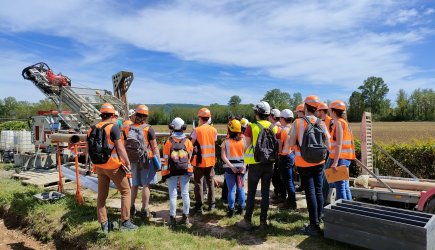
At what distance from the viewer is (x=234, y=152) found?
5910mm

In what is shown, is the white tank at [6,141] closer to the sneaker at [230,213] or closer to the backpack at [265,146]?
the sneaker at [230,213]

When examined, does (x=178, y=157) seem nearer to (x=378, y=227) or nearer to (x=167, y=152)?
(x=167, y=152)

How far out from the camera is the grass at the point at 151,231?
459cm

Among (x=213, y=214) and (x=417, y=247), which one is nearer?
(x=417, y=247)

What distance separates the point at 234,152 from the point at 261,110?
1187 mm

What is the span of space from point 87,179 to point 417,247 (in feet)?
20.9

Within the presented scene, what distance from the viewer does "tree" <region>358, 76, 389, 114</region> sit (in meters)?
98.0

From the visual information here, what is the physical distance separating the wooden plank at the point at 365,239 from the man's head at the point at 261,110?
5.63 feet

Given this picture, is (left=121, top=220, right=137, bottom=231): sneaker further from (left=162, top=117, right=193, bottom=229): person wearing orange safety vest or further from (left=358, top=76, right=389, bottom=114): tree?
(left=358, top=76, right=389, bottom=114): tree

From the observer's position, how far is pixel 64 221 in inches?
230

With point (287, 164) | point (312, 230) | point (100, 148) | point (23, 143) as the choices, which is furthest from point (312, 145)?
point (23, 143)

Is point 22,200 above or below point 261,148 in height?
below

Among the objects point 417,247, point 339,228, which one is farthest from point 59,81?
point 417,247

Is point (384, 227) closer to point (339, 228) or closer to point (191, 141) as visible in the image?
point (339, 228)
